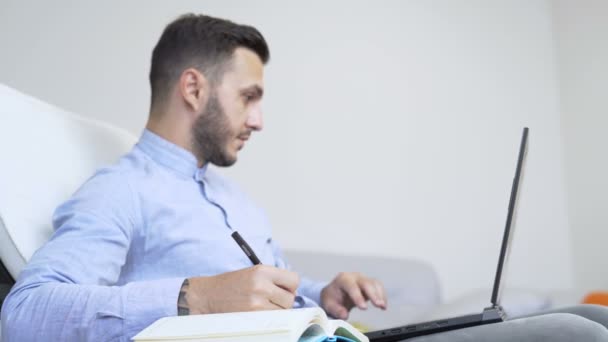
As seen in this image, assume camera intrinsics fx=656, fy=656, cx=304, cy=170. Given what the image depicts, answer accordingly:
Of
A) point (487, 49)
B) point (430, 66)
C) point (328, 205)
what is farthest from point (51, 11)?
point (487, 49)

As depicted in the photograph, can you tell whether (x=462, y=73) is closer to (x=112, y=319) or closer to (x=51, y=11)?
(x=51, y=11)

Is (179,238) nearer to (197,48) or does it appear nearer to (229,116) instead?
(229,116)

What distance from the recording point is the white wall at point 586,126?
96.1 inches

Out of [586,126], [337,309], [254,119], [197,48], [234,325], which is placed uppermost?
[197,48]

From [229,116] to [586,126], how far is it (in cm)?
174

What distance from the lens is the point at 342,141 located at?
2.15 meters

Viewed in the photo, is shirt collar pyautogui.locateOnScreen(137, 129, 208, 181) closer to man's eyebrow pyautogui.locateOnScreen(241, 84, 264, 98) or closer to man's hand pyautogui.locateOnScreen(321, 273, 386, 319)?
man's eyebrow pyautogui.locateOnScreen(241, 84, 264, 98)

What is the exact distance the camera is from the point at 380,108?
7.34 ft

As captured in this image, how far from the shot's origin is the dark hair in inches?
49.9

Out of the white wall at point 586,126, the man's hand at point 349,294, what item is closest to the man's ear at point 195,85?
the man's hand at point 349,294

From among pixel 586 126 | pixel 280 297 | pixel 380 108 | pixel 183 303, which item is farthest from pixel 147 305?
pixel 586 126

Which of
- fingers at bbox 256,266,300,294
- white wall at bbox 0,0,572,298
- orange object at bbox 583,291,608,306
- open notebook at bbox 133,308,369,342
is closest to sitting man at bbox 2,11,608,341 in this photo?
fingers at bbox 256,266,300,294

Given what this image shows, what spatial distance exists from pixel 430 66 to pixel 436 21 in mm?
179

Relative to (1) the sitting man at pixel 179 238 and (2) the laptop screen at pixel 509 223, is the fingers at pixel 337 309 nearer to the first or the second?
(1) the sitting man at pixel 179 238
